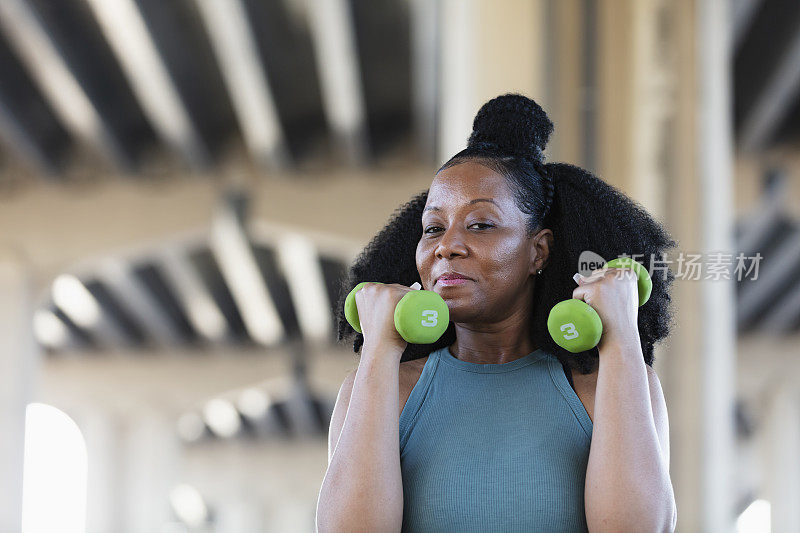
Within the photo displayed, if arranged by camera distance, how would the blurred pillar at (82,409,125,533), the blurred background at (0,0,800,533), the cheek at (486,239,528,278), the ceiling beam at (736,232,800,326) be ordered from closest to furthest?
1. the cheek at (486,239,528,278)
2. the blurred background at (0,0,800,533)
3. the ceiling beam at (736,232,800,326)
4. the blurred pillar at (82,409,125,533)

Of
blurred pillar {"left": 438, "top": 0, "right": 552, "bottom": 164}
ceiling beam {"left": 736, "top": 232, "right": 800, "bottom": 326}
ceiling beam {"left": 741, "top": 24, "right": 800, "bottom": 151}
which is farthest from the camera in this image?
ceiling beam {"left": 736, "top": 232, "right": 800, "bottom": 326}

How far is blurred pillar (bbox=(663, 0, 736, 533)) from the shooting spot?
306 inches

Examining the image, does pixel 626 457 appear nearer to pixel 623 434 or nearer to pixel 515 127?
pixel 623 434

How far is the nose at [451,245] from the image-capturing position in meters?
1.91

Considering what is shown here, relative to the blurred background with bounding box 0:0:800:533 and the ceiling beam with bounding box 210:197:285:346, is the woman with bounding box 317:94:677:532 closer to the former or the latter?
the blurred background with bounding box 0:0:800:533

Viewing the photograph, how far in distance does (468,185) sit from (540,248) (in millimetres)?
214

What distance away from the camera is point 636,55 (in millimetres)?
7609

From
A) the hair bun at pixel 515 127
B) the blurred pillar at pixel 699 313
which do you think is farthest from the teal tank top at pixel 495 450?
the blurred pillar at pixel 699 313

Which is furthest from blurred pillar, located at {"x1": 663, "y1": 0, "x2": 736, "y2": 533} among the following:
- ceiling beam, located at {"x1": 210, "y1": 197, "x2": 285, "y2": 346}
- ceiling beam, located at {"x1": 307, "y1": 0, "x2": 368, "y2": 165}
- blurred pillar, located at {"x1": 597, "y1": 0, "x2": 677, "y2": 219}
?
ceiling beam, located at {"x1": 210, "y1": 197, "x2": 285, "y2": 346}

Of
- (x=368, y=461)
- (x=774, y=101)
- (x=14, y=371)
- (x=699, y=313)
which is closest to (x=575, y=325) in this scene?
(x=368, y=461)

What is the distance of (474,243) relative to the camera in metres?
1.92

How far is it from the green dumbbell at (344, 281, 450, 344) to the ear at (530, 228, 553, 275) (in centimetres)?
28

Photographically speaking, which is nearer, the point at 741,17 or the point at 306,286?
the point at 741,17

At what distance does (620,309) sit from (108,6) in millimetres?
10292
